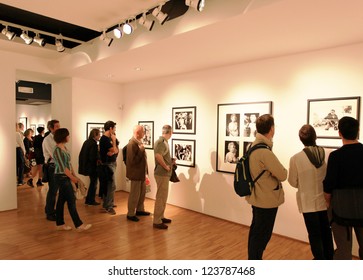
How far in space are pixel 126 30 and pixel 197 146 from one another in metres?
2.43

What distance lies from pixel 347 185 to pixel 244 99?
2.30m

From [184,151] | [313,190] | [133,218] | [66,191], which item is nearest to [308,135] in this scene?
[313,190]

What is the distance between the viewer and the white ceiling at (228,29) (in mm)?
2410

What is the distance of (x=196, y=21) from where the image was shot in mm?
2875

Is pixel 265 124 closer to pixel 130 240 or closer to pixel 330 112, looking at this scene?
pixel 330 112

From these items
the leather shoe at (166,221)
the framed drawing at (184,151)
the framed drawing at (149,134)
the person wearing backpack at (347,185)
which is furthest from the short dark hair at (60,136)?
the person wearing backpack at (347,185)

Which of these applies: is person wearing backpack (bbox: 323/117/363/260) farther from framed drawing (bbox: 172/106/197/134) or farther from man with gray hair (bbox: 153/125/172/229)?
framed drawing (bbox: 172/106/197/134)

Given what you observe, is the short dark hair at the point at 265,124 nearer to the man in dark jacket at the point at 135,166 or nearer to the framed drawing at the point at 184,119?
the man in dark jacket at the point at 135,166

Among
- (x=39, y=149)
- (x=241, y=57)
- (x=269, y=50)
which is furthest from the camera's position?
(x=39, y=149)

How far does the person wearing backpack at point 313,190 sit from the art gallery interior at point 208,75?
1059mm

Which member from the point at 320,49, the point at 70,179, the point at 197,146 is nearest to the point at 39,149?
the point at 70,179

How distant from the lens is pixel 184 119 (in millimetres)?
5121

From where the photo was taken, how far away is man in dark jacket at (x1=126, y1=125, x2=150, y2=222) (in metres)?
4.24
